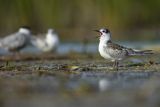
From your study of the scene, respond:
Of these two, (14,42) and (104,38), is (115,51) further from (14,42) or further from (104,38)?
(14,42)

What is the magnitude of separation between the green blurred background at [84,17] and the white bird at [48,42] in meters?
1.01

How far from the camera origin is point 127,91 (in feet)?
27.1

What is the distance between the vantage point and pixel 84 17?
73.9 feet

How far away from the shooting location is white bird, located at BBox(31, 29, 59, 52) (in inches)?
740

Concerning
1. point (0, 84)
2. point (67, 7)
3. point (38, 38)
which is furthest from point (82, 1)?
point (0, 84)

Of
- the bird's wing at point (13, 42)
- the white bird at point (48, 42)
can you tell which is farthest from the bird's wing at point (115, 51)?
the white bird at point (48, 42)

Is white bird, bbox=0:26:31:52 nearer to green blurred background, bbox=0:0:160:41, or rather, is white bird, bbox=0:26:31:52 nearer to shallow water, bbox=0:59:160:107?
green blurred background, bbox=0:0:160:41

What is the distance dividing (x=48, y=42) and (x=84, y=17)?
3627 millimetres

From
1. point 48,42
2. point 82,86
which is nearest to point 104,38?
point 82,86

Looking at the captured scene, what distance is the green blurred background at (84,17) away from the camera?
1972cm

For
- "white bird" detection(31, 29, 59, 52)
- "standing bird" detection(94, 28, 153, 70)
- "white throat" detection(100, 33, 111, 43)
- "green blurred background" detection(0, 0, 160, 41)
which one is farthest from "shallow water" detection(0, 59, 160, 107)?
"green blurred background" detection(0, 0, 160, 41)

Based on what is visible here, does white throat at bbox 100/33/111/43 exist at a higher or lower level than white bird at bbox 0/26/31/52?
lower

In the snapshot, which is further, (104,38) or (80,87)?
(104,38)

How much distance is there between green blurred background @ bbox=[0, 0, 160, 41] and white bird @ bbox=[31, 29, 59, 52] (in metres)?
1.01
